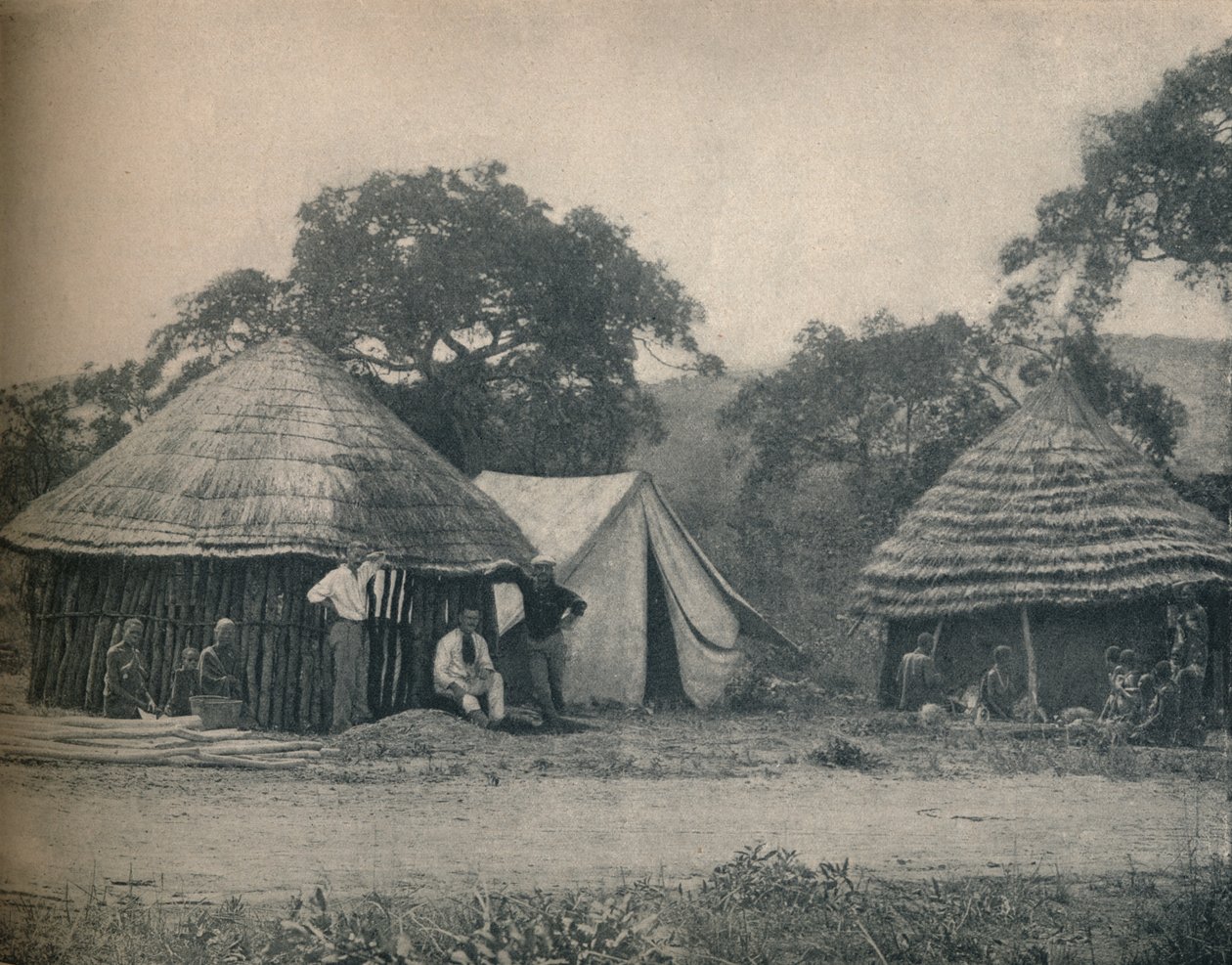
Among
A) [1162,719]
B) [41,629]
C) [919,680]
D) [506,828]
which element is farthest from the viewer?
[919,680]

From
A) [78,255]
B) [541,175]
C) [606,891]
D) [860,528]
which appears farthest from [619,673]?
[78,255]

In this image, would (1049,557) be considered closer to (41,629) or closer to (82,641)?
(82,641)

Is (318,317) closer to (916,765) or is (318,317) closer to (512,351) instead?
(512,351)

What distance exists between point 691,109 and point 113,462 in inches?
136

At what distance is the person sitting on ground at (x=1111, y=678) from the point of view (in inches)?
271

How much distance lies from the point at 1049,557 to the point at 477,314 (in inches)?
137

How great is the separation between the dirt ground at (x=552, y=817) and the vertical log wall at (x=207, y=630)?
0.38 metres

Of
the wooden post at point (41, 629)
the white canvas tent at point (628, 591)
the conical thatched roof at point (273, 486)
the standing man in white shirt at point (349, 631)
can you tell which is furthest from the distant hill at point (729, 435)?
the wooden post at point (41, 629)

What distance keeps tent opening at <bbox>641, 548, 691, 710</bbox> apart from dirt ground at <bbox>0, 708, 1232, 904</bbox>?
1.29 m

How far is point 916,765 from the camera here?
674cm

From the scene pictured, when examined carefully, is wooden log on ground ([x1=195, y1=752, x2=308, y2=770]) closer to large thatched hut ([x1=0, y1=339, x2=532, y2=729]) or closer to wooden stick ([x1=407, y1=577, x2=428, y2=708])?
large thatched hut ([x1=0, y1=339, x2=532, y2=729])

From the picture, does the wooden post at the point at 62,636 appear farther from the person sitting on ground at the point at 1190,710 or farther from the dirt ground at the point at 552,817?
the person sitting on ground at the point at 1190,710

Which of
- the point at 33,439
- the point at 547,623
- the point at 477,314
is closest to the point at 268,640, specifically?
the point at 33,439

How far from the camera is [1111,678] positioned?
6.95 m
